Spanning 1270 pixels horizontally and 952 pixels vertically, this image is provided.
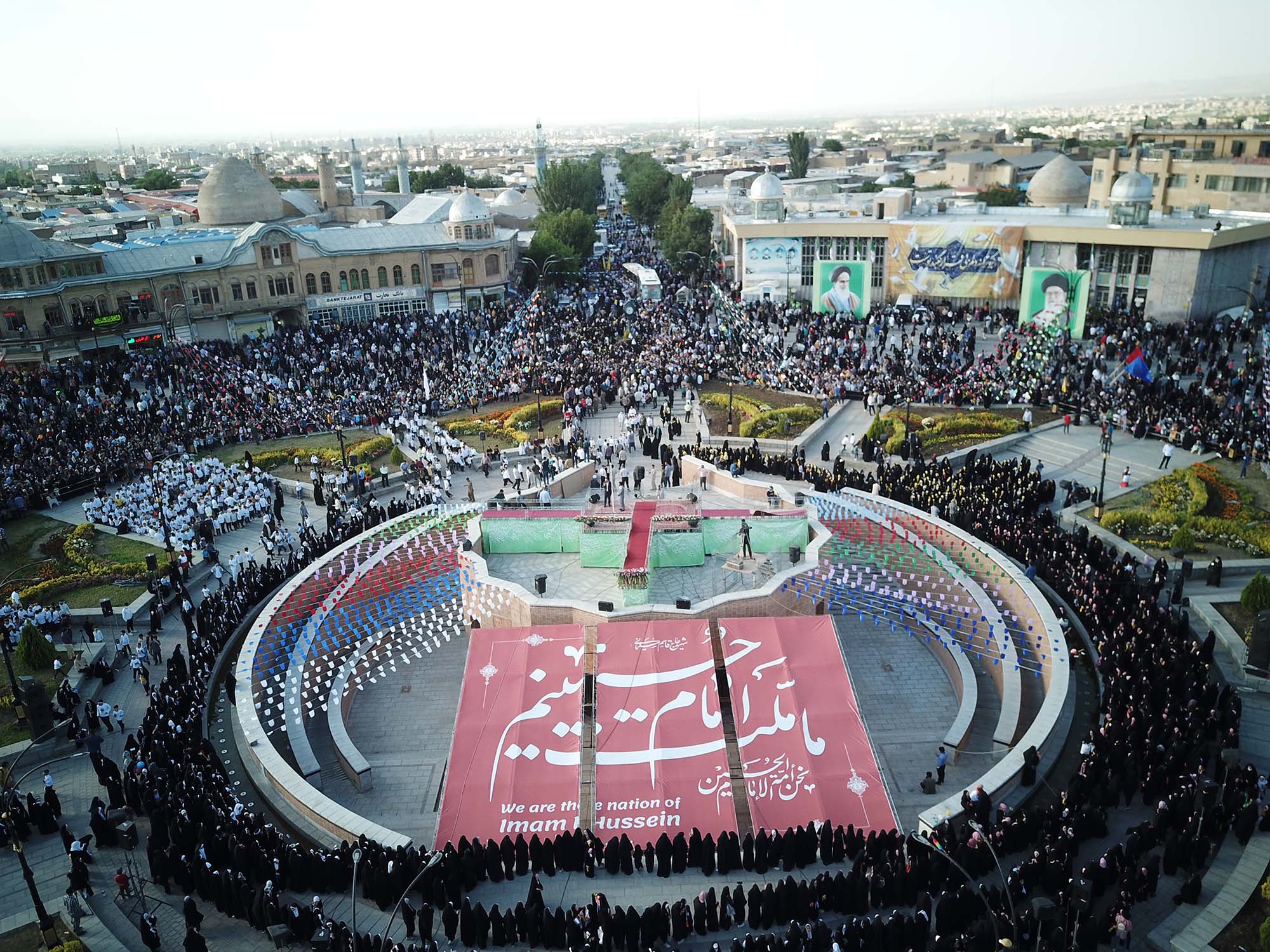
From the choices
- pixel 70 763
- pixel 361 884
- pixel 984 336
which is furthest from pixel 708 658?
pixel 984 336

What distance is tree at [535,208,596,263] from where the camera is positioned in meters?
58.9

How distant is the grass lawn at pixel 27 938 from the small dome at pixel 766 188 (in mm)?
46379

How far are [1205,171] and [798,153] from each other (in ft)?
124

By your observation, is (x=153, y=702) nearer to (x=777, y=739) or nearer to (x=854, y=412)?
(x=777, y=739)

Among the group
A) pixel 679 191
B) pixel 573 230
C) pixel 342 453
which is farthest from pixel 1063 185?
pixel 342 453

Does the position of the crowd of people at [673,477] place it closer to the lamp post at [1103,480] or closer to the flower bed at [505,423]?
the flower bed at [505,423]

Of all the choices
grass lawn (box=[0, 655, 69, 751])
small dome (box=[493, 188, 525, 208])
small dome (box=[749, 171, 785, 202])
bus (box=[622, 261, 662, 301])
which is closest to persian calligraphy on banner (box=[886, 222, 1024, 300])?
small dome (box=[749, 171, 785, 202])

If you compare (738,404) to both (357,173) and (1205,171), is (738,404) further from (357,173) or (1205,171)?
(357,173)

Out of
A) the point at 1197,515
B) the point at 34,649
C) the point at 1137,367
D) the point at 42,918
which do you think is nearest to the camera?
the point at 42,918

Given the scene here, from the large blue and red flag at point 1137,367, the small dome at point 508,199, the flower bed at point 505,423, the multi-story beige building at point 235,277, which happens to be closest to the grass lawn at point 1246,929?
the large blue and red flag at point 1137,367

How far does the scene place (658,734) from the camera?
16.1 m

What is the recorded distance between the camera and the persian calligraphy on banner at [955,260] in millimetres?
42750

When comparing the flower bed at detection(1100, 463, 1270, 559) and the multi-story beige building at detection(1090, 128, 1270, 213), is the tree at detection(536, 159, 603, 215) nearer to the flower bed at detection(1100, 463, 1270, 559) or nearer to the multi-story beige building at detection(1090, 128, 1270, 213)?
the multi-story beige building at detection(1090, 128, 1270, 213)

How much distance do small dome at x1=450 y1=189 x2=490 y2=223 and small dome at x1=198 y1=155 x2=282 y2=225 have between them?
1253 centimetres
